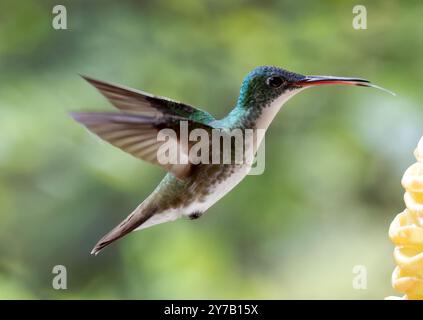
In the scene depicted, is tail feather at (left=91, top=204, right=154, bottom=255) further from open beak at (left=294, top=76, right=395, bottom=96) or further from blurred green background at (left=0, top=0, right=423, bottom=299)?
blurred green background at (left=0, top=0, right=423, bottom=299)

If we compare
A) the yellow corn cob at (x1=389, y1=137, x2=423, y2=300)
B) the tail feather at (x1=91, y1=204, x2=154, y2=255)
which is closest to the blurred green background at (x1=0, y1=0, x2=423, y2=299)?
the tail feather at (x1=91, y1=204, x2=154, y2=255)

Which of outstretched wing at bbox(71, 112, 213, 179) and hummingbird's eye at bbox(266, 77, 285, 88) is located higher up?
hummingbird's eye at bbox(266, 77, 285, 88)

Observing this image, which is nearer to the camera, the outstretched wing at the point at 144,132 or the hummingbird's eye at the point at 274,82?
the outstretched wing at the point at 144,132

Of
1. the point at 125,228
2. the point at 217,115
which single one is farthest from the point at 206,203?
the point at 217,115

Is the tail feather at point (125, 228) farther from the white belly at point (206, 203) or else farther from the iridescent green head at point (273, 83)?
the iridescent green head at point (273, 83)

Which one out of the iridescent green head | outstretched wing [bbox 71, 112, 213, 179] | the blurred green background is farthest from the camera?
the blurred green background

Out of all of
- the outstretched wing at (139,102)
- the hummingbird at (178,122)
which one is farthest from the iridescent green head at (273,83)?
the outstretched wing at (139,102)

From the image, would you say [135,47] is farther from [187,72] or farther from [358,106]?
[358,106]

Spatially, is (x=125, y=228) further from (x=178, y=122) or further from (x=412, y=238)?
(x=412, y=238)
